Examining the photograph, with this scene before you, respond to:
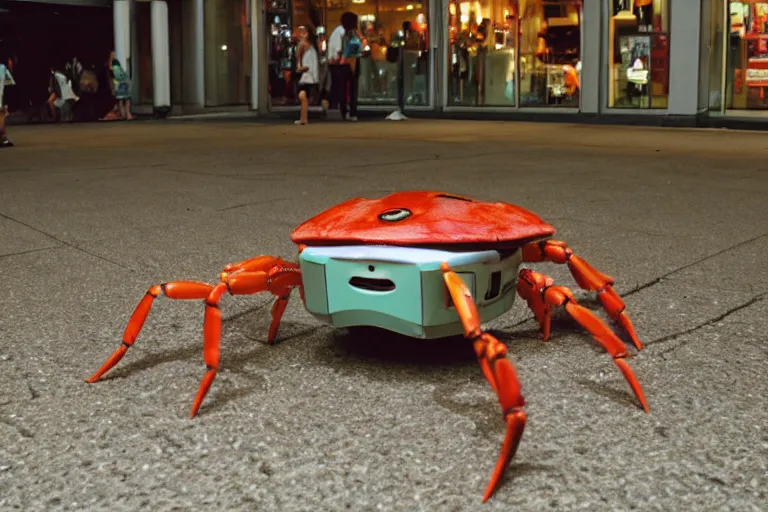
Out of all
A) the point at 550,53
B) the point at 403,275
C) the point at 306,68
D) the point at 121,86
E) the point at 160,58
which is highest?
the point at 160,58

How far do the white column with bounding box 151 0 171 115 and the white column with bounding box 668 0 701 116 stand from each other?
10317mm

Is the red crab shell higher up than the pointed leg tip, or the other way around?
the red crab shell

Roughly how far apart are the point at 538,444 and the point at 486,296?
453mm

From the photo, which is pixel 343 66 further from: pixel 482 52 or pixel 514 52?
pixel 514 52

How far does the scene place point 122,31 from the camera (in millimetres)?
20656

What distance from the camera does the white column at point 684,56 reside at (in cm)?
1535

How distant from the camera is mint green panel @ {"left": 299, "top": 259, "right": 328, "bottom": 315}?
2443mm

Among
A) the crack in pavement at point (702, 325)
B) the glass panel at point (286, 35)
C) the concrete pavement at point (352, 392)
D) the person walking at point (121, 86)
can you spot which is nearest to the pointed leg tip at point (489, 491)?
the concrete pavement at point (352, 392)

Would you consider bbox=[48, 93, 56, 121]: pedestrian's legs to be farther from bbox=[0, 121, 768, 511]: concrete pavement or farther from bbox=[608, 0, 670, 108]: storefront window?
bbox=[0, 121, 768, 511]: concrete pavement

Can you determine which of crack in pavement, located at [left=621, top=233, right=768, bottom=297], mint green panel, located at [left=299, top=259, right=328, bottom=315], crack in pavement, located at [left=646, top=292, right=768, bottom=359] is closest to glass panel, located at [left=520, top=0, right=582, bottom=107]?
crack in pavement, located at [left=621, top=233, right=768, bottom=297]

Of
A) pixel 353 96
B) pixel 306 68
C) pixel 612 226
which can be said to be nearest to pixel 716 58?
pixel 353 96

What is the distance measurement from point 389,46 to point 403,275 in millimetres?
18393

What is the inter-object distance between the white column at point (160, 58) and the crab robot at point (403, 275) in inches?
746

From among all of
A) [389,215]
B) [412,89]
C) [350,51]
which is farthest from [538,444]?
[412,89]
